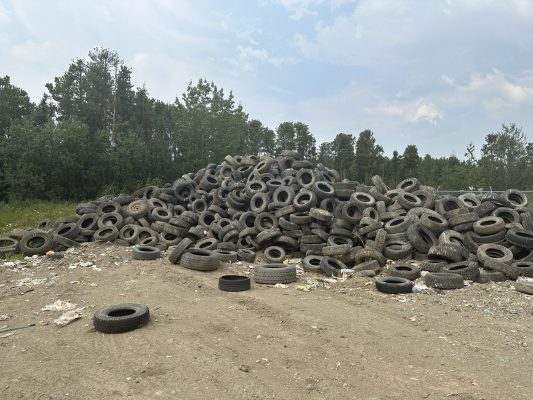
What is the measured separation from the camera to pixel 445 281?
8.06 meters

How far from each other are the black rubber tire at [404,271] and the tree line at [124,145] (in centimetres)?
2000

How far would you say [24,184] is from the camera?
71.8 feet

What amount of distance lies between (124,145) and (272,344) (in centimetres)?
2450

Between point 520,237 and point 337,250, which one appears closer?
point 520,237

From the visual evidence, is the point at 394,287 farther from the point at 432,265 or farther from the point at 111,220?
the point at 111,220

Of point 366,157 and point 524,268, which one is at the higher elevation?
point 366,157

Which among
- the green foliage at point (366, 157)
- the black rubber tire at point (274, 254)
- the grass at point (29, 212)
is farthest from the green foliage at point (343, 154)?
the black rubber tire at point (274, 254)

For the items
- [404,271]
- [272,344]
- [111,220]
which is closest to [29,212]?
[111,220]

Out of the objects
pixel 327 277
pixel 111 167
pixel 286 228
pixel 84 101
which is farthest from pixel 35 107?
pixel 327 277

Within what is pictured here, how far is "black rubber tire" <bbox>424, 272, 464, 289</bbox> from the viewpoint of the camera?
805 cm

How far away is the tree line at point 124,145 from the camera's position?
75.3 ft

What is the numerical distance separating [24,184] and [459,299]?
22339 mm

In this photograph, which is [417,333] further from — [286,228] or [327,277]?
[286,228]

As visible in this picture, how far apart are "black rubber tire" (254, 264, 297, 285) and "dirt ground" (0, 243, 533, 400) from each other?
34 centimetres
